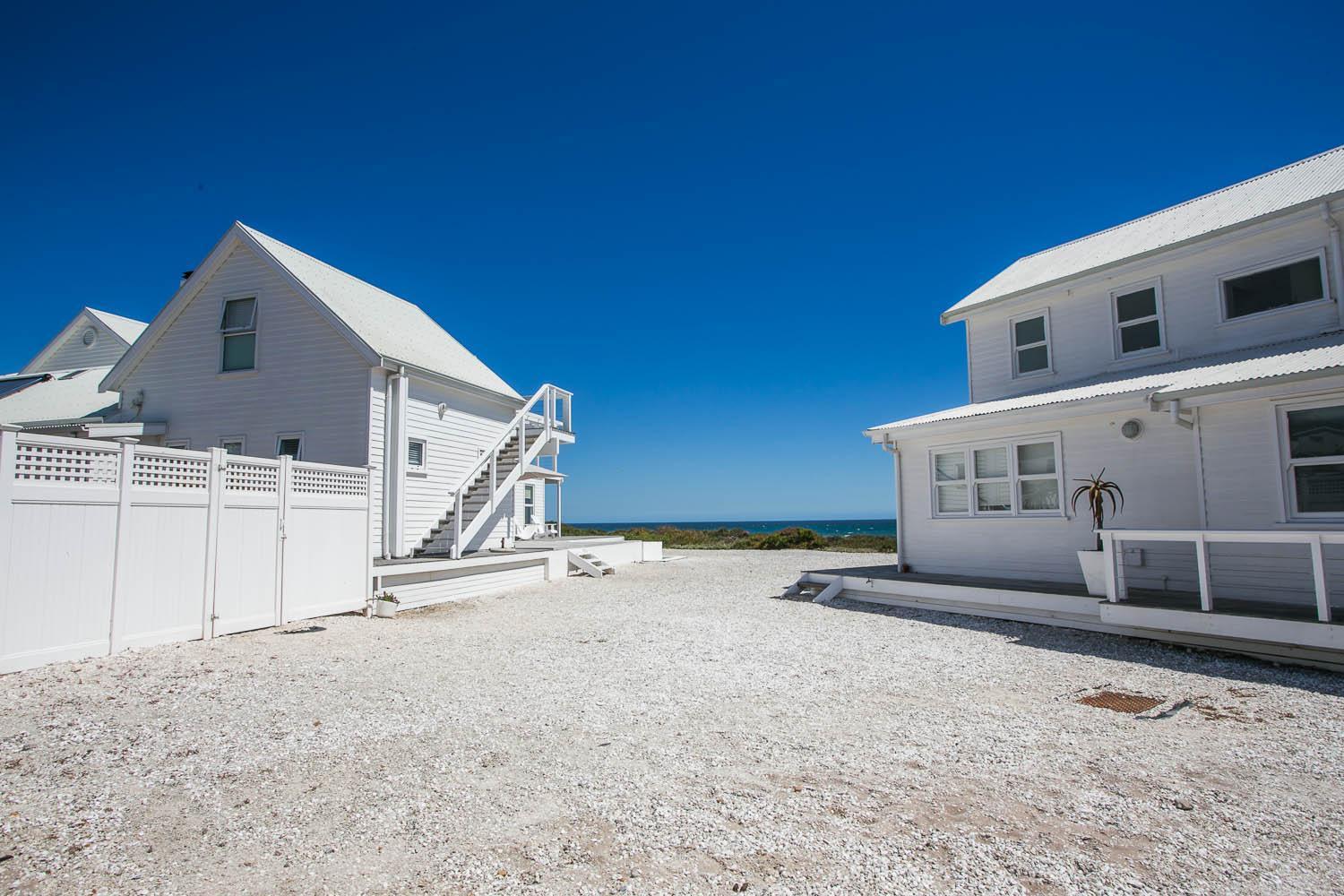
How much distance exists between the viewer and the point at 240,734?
515 cm

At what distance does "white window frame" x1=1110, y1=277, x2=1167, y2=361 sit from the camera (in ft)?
38.7

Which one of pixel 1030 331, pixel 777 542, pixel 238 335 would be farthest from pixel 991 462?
pixel 777 542

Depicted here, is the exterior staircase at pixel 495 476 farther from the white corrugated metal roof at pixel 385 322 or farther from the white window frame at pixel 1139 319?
the white window frame at pixel 1139 319

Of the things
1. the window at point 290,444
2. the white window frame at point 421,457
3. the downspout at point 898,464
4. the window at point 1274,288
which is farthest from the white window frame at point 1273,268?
the window at point 290,444

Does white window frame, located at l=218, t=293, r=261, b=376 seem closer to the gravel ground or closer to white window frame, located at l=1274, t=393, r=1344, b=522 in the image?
the gravel ground

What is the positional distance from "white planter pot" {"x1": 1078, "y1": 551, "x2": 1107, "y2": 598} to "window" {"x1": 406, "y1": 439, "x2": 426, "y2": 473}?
1310cm

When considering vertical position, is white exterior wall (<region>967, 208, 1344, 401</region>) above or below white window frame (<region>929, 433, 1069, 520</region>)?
above

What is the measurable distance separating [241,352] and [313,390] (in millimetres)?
2404

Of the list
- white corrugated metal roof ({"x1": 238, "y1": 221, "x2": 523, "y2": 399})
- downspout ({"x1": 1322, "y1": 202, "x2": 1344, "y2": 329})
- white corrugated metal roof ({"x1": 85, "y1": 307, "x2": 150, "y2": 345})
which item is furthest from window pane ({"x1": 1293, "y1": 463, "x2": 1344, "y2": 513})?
white corrugated metal roof ({"x1": 85, "y1": 307, "x2": 150, "y2": 345})

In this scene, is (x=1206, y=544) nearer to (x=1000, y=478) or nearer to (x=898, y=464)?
(x=1000, y=478)

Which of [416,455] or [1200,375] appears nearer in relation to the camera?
[1200,375]

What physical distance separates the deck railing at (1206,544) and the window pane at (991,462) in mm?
3073

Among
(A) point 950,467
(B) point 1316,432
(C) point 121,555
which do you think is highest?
(B) point 1316,432

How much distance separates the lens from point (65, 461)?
23.6 feet
